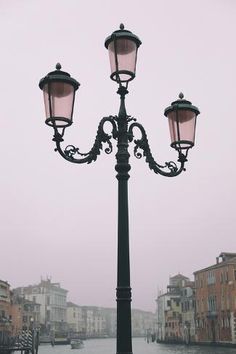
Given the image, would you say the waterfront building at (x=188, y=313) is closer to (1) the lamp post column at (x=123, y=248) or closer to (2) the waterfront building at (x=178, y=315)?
(2) the waterfront building at (x=178, y=315)

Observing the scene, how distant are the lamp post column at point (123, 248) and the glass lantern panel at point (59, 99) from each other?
60cm

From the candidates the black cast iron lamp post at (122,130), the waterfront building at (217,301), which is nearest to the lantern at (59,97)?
the black cast iron lamp post at (122,130)

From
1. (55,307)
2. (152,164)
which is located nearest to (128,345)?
(152,164)

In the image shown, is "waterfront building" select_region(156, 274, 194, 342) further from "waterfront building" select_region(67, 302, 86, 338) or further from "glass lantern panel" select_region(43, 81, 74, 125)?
"glass lantern panel" select_region(43, 81, 74, 125)

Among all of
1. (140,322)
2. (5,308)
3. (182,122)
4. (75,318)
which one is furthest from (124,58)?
(140,322)

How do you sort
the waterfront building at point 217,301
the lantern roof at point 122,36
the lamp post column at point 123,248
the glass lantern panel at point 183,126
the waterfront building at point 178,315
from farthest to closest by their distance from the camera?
the waterfront building at point 178,315 → the waterfront building at point 217,301 → the glass lantern panel at point 183,126 → the lantern roof at point 122,36 → the lamp post column at point 123,248

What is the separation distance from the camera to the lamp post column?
445 centimetres

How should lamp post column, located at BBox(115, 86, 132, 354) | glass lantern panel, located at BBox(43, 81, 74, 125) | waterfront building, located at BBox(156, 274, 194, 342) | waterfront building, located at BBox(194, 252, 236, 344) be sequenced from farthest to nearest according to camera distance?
waterfront building, located at BBox(156, 274, 194, 342) → waterfront building, located at BBox(194, 252, 236, 344) → glass lantern panel, located at BBox(43, 81, 74, 125) → lamp post column, located at BBox(115, 86, 132, 354)

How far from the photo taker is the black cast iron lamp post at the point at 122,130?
452 cm

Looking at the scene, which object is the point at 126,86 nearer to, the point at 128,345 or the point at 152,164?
the point at 152,164

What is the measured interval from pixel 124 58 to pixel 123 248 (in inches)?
71.2

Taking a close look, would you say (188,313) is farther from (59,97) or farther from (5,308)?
(59,97)

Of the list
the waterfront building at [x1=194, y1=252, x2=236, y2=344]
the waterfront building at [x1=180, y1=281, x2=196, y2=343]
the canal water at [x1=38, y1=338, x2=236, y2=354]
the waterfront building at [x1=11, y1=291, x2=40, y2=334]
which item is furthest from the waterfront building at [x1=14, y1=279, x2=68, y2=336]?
the waterfront building at [x1=194, y1=252, x2=236, y2=344]

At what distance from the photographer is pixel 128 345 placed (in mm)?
4430
